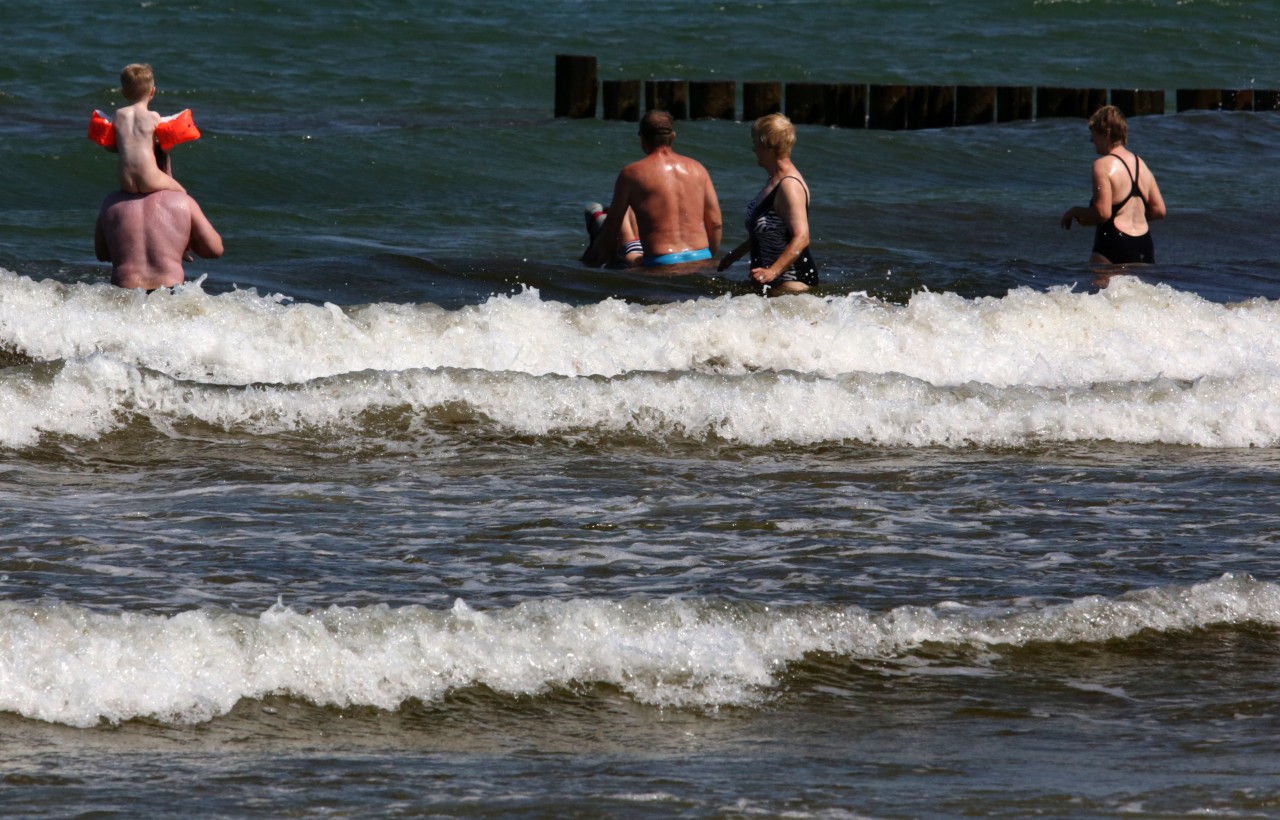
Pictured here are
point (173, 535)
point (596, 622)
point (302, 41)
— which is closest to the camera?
point (596, 622)

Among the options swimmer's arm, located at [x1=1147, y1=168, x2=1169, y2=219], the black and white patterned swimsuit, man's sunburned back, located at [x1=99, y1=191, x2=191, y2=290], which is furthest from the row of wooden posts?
man's sunburned back, located at [x1=99, y1=191, x2=191, y2=290]

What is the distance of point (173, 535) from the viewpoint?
547cm

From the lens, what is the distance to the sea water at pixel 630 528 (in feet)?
12.5

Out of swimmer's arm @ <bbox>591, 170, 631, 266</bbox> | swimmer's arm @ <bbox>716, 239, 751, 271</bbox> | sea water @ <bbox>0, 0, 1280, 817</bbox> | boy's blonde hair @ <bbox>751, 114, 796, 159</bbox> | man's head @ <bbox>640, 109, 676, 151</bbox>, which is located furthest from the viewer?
swimmer's arm @ <bbox>591, 170, 631, 266</bbox>

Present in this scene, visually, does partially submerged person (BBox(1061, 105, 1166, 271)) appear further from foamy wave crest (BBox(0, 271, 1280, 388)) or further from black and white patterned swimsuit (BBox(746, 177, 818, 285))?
black and white patterned swimsuit (BBox(746, 177, 818, 285))

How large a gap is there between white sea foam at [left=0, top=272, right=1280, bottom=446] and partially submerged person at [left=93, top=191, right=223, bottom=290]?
0.16m

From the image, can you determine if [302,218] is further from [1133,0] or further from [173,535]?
[1133,0]

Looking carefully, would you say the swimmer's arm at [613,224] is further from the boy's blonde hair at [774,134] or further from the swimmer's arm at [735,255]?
the boy's blonde hair at [774,134]

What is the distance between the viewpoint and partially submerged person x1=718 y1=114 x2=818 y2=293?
30.4 feet

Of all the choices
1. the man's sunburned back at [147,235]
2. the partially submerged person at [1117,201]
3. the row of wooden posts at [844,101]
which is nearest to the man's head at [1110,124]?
the partially submerged person at [1117,201]

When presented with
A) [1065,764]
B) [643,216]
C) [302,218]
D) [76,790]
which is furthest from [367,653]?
[302,218]

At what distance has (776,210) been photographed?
9.45 m

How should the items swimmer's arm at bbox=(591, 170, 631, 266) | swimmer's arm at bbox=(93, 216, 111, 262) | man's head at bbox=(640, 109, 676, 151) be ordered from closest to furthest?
swimmer's arm at bbox=(93, 216, 111, 262) < man's head at bbox=(640, 109, 676, 151) < swimmer's arm at bbox=(591, 170, 631, 266)

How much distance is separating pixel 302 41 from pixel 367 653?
25.9 meters
